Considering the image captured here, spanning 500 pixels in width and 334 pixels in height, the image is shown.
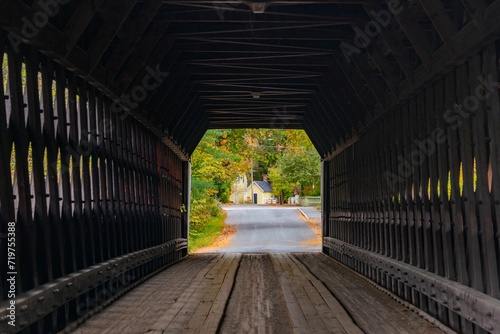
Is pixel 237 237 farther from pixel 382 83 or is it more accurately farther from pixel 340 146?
pixel 382 83

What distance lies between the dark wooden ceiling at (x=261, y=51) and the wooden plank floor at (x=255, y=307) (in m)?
2.58

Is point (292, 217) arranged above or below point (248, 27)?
below

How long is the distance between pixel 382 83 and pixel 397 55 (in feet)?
7.73

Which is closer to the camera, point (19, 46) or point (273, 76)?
point (19, 46)

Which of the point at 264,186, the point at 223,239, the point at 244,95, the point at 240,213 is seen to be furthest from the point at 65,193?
the point at 264,186

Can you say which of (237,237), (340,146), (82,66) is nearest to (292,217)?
(237,237)

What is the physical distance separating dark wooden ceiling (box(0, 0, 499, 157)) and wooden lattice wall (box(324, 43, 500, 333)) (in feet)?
1.02

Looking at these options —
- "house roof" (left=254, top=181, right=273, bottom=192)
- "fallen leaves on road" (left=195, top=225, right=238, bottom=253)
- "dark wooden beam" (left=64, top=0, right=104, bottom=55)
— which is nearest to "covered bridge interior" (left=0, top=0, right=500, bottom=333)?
"dark wooden beam" (left=64, top=0, right=104, bottom=55)

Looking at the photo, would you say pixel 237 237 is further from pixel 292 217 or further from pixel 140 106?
pixel 140 106

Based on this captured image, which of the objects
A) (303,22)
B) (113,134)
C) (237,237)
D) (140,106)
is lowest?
(237,237)

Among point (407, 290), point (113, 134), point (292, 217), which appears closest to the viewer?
point (407, 290)

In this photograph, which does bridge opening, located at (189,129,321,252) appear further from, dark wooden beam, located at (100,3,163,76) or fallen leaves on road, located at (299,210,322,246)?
dark wooden beam, located at (100,3,163,76)

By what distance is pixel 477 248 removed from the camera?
5.09m

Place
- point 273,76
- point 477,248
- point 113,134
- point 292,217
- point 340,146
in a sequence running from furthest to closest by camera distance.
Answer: point 292,217 < point 340,146 < point 273,76 < point 113,134 < point 477,248
